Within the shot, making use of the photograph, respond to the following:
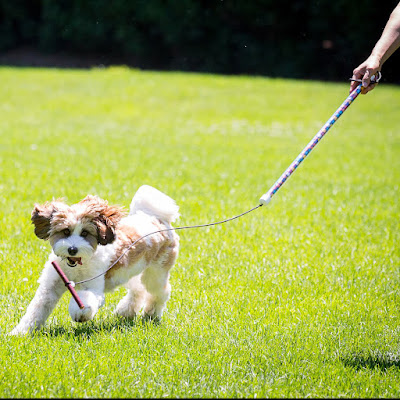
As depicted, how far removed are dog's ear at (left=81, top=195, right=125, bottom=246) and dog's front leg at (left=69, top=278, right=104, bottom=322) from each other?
1.08 feet

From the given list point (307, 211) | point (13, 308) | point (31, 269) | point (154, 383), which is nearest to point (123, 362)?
point (154, 383)

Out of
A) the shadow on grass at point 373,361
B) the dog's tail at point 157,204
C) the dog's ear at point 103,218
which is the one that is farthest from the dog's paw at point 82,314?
the shadow on grass at point 373,361

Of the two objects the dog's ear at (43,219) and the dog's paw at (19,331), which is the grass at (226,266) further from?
the dog's ear at (43,219)

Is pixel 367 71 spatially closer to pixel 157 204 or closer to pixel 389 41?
pixel 389 41

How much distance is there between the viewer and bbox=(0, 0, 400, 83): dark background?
27.6 meters

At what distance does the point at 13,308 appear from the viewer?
15.5ft

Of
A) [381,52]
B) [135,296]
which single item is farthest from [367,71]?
[135,296]

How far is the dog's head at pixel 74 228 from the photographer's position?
409cm

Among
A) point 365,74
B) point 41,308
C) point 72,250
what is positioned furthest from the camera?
point 365,74

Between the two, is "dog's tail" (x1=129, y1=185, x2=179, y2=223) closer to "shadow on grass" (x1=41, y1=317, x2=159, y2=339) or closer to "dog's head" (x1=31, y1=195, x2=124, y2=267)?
"dog's head" (x1=31, y1=195, x2=124, y2=267)

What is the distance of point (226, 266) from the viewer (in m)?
5.95

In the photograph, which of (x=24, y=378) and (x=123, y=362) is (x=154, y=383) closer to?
(x=123, y=362)

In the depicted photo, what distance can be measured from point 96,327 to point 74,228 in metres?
0.79

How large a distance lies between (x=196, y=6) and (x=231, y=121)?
1168 centimetres
